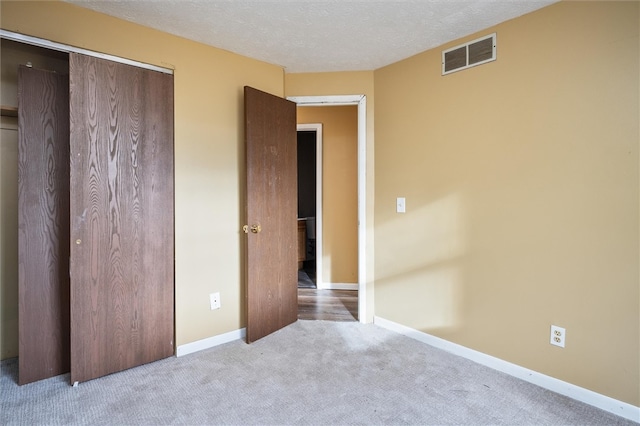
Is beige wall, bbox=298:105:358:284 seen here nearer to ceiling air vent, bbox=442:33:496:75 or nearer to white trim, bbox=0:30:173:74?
ceiling air vent, bbox=442:33:496:75

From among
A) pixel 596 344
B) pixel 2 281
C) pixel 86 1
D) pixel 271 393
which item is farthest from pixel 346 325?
pixel 86 1

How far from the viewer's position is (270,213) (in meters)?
2.87

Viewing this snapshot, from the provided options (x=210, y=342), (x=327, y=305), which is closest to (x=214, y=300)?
(x=210, y=342)

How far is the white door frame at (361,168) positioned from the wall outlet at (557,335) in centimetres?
149

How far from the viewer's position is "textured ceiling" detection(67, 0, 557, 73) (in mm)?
2016

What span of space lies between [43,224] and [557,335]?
10.8 feet

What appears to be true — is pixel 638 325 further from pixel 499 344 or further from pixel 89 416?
pixel 89 416

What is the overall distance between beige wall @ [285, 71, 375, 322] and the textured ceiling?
0.35m

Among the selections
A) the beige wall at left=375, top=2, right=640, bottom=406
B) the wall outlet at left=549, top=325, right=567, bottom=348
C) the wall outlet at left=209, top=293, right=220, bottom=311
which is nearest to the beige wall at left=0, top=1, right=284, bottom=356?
the wall outlet at left=209, top=293, right=220, bottom=311

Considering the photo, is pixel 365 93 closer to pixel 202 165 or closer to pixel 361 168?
pixel 361 168

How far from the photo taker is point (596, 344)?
1870mm

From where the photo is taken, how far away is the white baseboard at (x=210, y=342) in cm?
251

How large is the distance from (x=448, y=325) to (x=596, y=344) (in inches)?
35.6

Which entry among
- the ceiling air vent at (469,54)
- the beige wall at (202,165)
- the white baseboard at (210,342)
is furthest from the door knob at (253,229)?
the ceiling air vent at (469,54)
